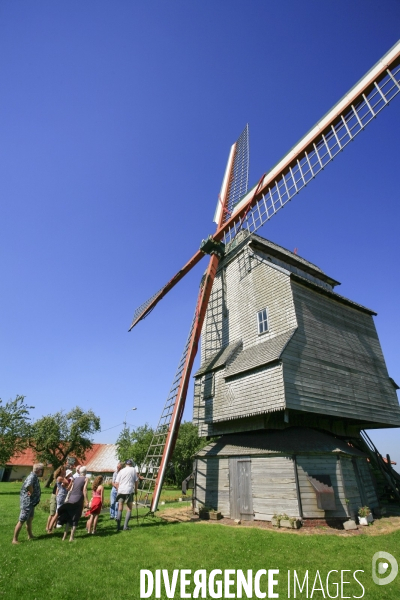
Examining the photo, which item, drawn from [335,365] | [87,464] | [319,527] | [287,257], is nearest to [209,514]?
[319,527]

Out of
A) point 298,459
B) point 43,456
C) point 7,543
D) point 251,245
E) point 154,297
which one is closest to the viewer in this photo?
point 7,543

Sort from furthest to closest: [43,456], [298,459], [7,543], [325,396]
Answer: [43,456] < [325,396] < [298,459] < [7,543]

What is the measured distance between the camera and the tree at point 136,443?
39719mm

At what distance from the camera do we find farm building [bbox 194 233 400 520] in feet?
45.3

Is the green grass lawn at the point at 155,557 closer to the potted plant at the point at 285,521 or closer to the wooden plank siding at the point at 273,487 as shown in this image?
the potted plant at the point at 285,521

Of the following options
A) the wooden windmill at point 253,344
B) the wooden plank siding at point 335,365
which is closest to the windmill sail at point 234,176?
the wooden windmill at point 253,344

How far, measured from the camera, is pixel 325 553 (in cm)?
893

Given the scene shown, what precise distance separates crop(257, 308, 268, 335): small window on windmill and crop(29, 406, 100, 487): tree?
3372 cm

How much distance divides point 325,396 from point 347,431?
5.67 metres

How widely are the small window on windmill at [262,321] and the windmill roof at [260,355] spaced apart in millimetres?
811

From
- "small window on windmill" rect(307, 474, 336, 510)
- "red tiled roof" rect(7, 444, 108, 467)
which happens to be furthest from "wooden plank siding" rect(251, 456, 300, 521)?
"red tiled roof" rect(7, 444, 108, 467)

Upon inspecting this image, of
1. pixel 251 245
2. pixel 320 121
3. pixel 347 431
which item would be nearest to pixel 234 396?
pixel 347 431

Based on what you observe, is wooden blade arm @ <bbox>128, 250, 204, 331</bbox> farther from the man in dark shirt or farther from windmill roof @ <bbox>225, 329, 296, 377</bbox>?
the man in dark shirt

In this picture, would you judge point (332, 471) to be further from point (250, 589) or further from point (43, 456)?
point (43, 456)
